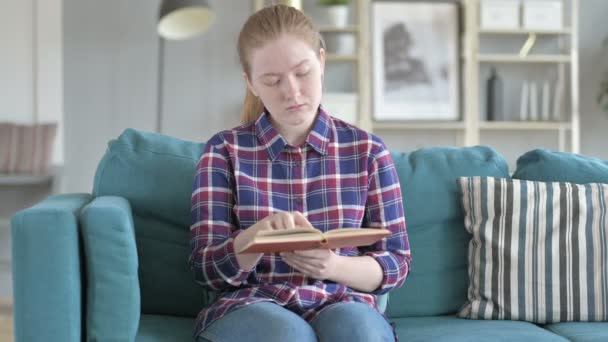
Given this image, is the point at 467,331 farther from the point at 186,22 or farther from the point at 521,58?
the point at 521,58

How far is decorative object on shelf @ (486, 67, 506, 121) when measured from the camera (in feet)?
16.0

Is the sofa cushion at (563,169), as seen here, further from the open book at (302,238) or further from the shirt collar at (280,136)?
the open book at (302,238)

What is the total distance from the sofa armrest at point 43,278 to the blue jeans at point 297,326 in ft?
0.92

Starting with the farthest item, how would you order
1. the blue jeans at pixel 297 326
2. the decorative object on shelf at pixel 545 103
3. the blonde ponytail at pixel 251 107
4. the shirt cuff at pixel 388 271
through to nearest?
the decorative object on shelf at pixel 545 103, the blonde ponytail at pixel 251 107, the shirt cuff at pixel 388 271, the blue jeans at pixel 297 326

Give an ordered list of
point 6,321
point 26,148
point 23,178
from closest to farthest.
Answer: point 6,321, point 23,178, point 26,148

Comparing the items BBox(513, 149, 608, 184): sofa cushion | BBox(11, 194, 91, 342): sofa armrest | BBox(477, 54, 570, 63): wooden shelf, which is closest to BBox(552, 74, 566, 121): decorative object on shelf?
BBox(477, 54, 570, 63): wooden shelf

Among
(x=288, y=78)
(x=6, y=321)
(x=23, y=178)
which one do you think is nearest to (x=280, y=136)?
(x=288, y=78)

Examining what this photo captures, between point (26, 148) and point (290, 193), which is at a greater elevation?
point (26, 148)

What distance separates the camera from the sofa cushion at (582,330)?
6.10ft

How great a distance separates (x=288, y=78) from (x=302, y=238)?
0.46 metres

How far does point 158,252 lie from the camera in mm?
2025

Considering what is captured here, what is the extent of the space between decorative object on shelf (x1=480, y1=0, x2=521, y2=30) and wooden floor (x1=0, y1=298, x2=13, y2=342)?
304cm

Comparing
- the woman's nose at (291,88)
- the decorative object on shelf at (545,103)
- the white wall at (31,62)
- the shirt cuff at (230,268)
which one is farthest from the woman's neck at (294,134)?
the decorative object on shelf at (545,103)

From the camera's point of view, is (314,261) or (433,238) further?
(433,238)
